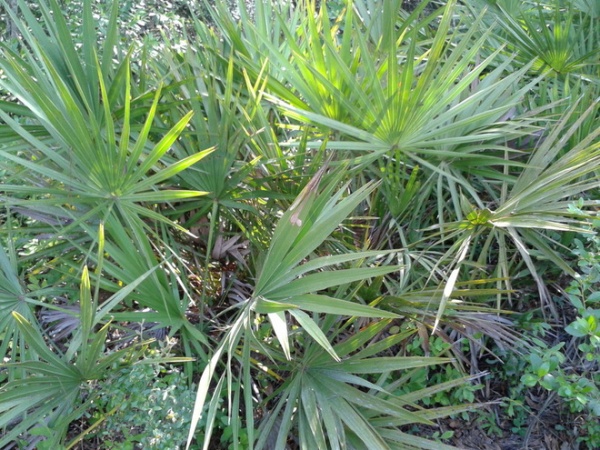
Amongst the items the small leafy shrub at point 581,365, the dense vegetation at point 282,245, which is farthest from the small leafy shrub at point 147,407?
the small leafy shrub at point 581,365

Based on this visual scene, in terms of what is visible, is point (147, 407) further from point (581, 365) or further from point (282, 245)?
point (581, 365)

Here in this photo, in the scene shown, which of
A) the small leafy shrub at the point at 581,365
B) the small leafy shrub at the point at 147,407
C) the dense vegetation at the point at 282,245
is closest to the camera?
the dense vegetation at the point at 282,245

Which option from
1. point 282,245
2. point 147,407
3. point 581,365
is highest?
point 282,245

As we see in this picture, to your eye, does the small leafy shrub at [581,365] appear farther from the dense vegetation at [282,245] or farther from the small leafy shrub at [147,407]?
the small leafy shrub at [147,407]

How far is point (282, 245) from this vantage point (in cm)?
192

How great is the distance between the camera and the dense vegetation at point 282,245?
2008 millimetres

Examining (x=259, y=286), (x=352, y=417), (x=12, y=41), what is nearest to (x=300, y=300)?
(x=259, y=286)

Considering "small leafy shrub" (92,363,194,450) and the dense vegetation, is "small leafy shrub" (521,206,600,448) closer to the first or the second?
the dense vegetation

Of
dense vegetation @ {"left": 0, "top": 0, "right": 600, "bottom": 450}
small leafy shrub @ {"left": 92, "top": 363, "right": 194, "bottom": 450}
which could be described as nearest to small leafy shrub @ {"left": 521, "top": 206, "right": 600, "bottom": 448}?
dense vegetation @ {"left": 0, "top": 0, "right": 600, "bottom": 450}

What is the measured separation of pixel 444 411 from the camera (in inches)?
86.0

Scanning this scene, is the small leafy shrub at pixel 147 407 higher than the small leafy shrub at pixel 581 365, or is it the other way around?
the small leafy shrub at pixel 147 407

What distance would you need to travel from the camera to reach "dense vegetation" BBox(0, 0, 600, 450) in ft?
6.59

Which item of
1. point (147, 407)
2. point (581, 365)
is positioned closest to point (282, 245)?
point (147, 407)

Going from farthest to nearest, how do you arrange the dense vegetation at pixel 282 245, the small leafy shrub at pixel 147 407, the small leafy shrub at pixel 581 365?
the small leafy shrub at pixel 581 365 < the small leafy shrub at pixel 147 407 < the dense vegetation at pixel 282 245
